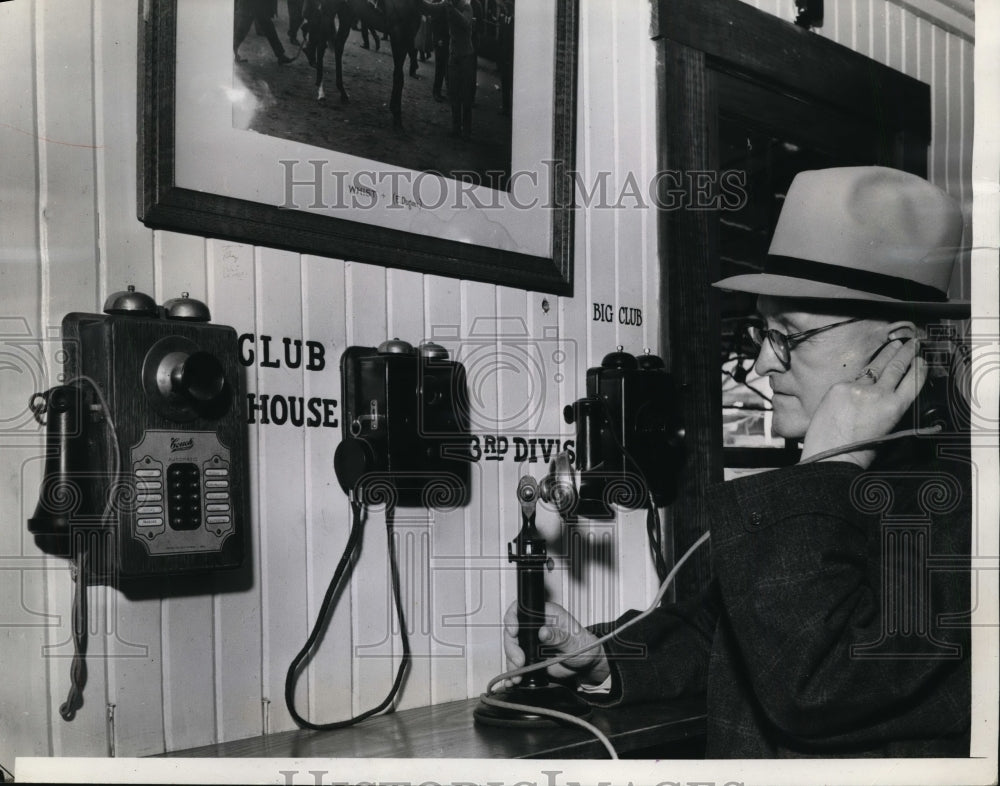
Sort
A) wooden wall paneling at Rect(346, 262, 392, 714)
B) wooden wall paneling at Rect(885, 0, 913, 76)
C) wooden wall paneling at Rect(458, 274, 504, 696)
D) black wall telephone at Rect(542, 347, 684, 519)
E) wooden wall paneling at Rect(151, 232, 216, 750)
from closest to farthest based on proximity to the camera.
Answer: wooden wall paneling at Rect(151, 232, 216, 750) < wooden wall paneling at Rect(346, 262, 392, 714) < wooden wall paneling at Rect(458, 274, 504, 696) < black wall telephone at Rect(542, 347, 684, 519) < wooden wall paneling at Rect(885, 0, 913, 76)

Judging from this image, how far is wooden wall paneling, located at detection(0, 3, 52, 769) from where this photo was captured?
1069mm

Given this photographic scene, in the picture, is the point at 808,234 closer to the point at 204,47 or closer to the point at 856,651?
the point at 856,651

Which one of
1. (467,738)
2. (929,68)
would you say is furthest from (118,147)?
(929,68)

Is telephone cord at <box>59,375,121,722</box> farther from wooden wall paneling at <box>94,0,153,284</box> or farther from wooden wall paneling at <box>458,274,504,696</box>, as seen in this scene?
wooden wall paneling at <box>458,274,504,696</box>

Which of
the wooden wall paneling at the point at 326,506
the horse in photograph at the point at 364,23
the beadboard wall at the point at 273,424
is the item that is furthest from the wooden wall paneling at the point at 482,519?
the horse in photograph at the point at 364,23

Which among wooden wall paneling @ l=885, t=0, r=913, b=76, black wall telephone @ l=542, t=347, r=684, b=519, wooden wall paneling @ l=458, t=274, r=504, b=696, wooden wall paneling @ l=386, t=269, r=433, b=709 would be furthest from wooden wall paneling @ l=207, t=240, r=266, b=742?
wooden wall paneling @ l=885, t=0, r=913, b=76

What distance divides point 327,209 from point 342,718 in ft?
2.44

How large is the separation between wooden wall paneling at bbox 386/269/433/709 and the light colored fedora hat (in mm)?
503

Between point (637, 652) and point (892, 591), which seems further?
point (637, 652)

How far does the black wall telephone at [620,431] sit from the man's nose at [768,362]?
1.08 feet

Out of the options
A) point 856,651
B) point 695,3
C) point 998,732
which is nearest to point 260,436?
point 856,651

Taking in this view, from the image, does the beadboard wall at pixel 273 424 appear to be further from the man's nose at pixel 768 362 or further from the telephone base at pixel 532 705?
the man's nose at pixel 768 362

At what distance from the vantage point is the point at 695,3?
1882mm

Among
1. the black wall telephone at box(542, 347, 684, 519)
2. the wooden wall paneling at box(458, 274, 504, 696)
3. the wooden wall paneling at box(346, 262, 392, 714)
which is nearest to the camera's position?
the wooden wall paneling at box(346, 262, 392, 714)
